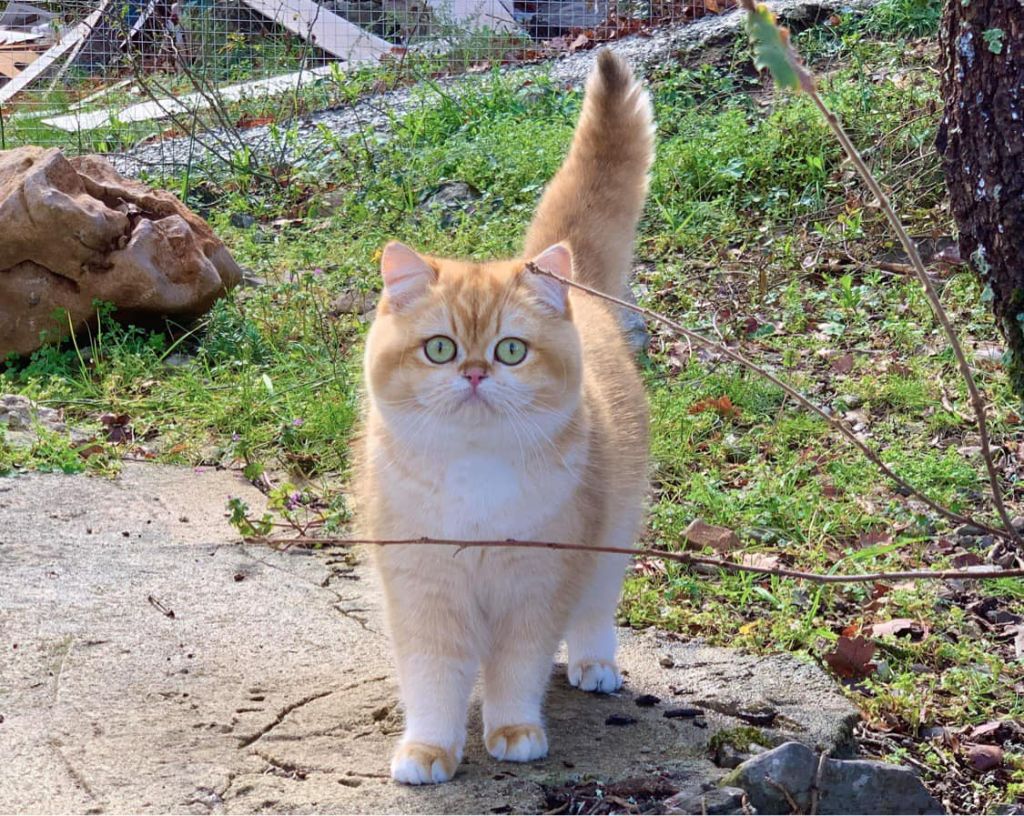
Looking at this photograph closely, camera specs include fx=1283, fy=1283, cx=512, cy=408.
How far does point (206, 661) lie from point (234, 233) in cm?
432

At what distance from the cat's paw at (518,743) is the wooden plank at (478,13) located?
733 centimetres

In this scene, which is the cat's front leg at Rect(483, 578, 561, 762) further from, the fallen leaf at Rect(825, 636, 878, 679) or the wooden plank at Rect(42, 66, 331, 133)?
A: the wooden plank at Rect(42, 66, 331, 133)

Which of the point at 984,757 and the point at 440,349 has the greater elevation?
the point at 440,349

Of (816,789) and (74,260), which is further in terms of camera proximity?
(74,260)

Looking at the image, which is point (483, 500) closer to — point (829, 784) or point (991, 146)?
point (829, 784)

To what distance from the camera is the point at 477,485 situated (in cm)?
269

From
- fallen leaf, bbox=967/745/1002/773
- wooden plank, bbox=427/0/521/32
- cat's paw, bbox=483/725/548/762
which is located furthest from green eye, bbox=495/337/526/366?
wooden plank, bbox=427/0/521/32

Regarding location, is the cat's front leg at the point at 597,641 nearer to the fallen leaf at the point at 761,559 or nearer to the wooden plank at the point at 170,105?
the fallen leaf at the point at 761,559

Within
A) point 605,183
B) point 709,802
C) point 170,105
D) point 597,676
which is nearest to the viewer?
point 709,802

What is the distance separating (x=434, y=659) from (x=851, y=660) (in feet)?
4.28

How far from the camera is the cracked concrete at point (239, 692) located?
257cm

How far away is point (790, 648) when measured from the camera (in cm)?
355

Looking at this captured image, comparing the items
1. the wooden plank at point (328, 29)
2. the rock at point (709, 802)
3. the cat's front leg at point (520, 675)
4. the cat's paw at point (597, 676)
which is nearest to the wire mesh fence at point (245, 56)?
the wooden plank at point (328, 29)

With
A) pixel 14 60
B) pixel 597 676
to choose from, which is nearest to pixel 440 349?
pixel 597 676
